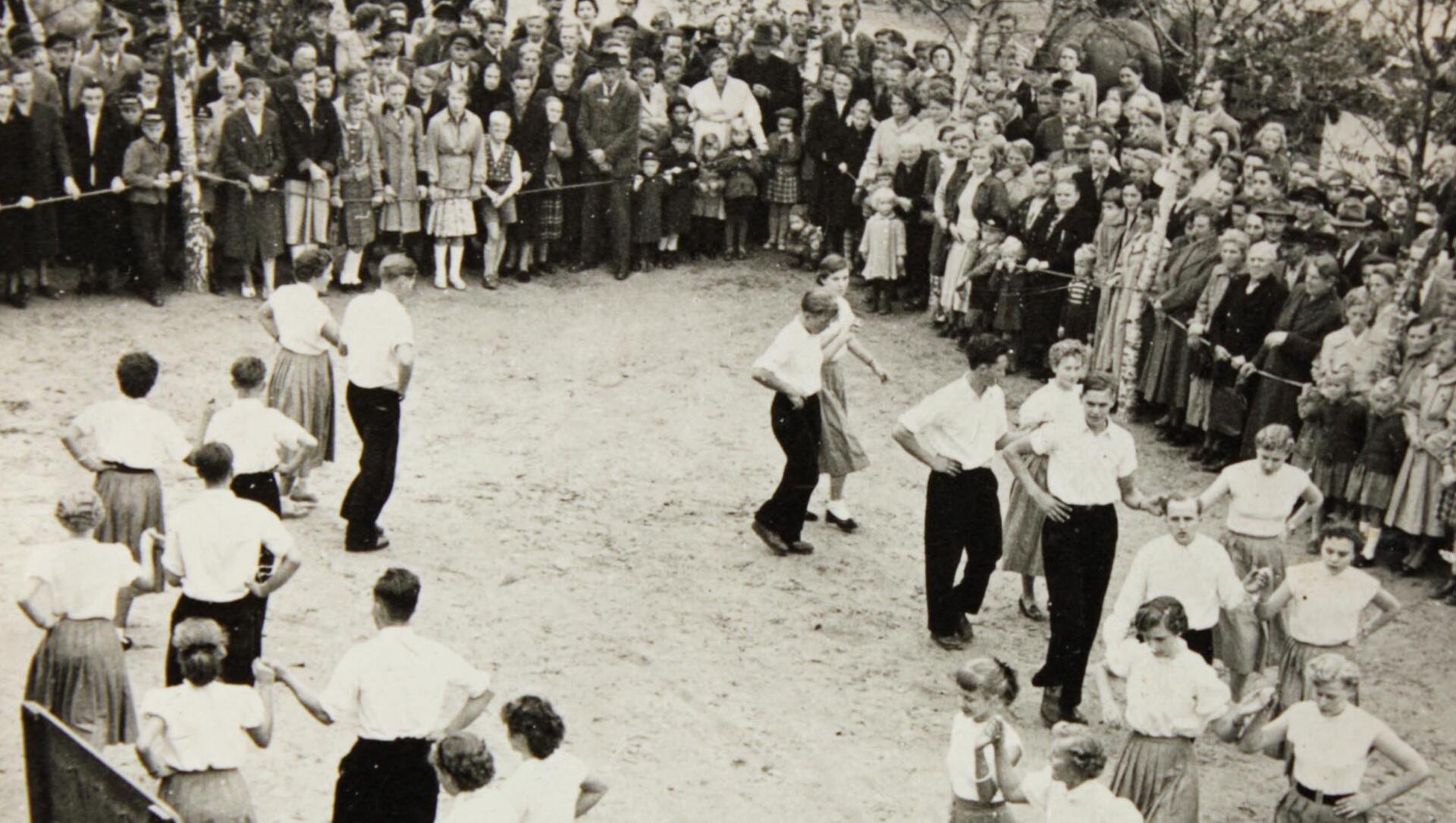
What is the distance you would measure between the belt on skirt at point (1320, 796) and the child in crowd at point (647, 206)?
31.8ft

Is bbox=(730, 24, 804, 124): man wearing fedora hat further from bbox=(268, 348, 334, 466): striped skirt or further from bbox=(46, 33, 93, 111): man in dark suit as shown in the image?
bbox=(268, 348, 334, 466): striped skirt

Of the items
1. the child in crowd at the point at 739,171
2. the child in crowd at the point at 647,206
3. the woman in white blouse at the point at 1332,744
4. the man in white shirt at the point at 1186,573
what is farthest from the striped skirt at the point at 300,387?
the child in crowd at the point at 739,171

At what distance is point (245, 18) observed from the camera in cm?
1513

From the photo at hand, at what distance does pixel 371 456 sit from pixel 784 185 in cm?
734

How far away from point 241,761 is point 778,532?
4.65 m

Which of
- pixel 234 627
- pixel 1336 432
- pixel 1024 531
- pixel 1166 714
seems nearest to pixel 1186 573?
pixel 1166 714

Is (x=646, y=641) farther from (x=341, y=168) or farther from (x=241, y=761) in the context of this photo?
(x=341, y=168)

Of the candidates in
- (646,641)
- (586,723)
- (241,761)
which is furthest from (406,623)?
(646,641)

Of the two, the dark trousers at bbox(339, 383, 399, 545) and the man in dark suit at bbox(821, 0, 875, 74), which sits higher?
the man in dark suit at bbox(821, 0, 875, 74)

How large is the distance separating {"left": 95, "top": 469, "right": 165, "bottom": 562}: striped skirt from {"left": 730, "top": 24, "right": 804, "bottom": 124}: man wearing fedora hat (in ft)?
30.2

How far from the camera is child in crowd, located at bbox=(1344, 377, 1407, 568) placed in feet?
35.2

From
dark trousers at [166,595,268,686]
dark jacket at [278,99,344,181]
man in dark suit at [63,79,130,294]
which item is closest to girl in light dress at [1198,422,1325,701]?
dark trousers at [166,595,268,686]

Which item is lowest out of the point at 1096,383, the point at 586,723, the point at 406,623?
the point at 586,723

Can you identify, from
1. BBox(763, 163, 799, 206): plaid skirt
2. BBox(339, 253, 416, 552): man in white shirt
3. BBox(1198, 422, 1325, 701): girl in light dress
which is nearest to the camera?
BBox(1198, 422, 1325, 701): girl in light dress
